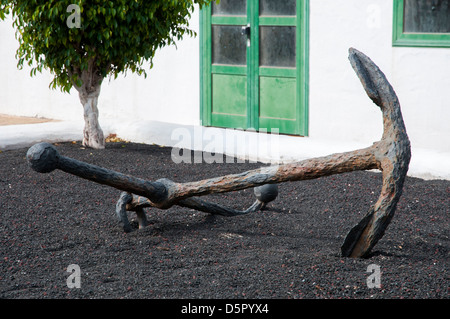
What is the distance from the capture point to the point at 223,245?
164 inches

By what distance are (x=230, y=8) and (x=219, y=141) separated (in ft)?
6.21

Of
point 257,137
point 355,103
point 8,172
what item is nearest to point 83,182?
point 8,172

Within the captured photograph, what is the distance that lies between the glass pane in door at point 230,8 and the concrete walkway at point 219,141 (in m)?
1.42

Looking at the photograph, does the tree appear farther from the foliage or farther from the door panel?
the door panel

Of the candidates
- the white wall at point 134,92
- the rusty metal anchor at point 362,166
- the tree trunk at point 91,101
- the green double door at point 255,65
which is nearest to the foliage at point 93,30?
the tree trunk at point 91,101

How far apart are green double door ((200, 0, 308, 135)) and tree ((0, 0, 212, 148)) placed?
113 centimetres

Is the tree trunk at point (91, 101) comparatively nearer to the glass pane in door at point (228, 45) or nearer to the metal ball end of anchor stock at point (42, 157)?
the glass pane in door at point (228, 45)

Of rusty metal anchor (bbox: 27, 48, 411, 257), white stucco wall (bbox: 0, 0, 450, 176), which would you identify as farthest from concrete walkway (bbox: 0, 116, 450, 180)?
rusty metal anchor (bbox: 27, 48, 411, 257)

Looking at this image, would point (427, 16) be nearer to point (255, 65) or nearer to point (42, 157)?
point (255, 65)

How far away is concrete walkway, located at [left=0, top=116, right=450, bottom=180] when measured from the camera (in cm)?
642

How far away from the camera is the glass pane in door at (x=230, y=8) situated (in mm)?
8289

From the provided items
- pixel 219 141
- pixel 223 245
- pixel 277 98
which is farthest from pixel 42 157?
pixel 277 98

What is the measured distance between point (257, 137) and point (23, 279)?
13.6 ft
